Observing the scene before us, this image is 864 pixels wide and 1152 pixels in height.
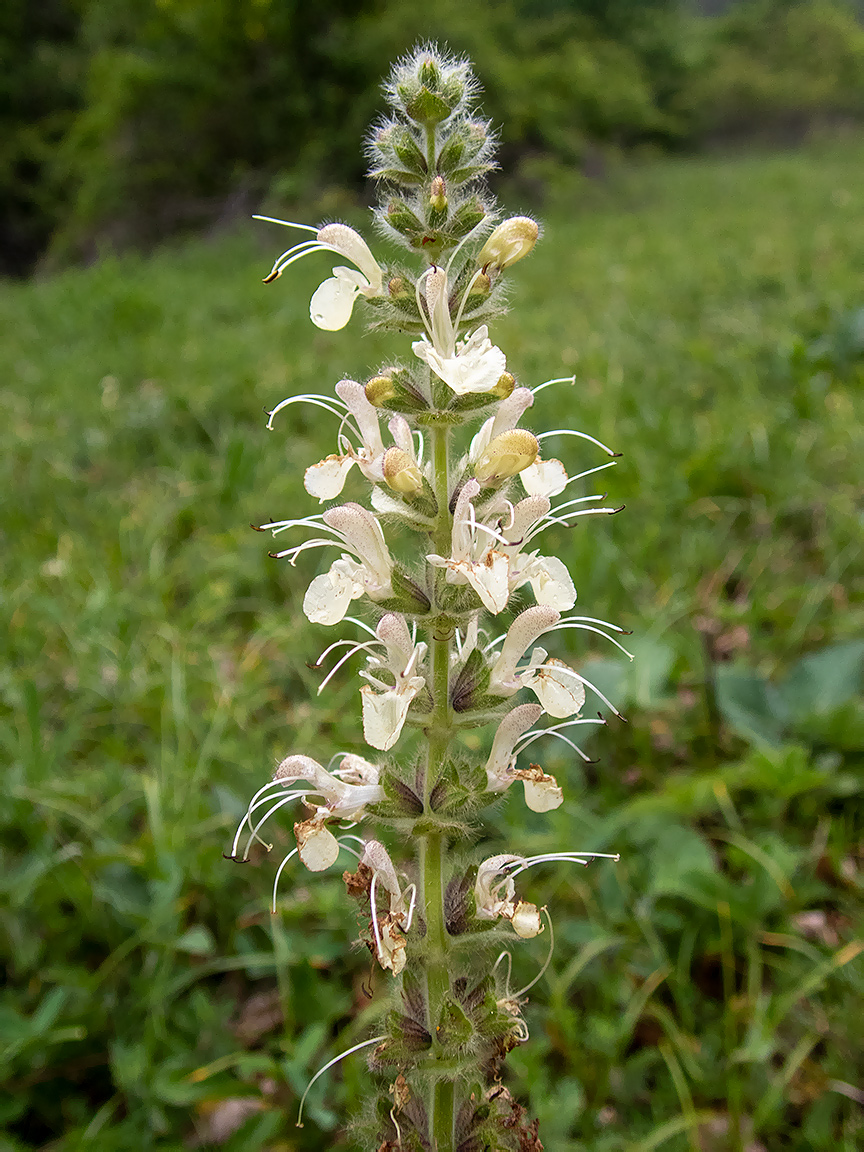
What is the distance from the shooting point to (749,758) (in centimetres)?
195

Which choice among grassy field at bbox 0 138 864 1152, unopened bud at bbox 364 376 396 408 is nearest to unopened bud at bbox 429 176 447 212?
unopened bud at bbox 364 376 396 408

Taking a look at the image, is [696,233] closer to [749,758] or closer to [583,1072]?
[749,758]

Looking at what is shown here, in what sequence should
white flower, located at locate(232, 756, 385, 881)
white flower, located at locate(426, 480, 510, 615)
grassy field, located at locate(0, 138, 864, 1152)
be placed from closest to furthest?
white flower, located at locate(426, 480, 510, 615)
white flower, located at locate(232, 756, 385, 881)
grassy field, located at locate(0, 138, 864, 1152)

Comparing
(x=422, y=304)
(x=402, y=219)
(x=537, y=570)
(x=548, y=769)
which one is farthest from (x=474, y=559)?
(x=548, y=769)

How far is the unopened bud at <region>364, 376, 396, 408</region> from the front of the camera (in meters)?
1.06

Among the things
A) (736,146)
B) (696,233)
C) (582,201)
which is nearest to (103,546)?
(696,233)

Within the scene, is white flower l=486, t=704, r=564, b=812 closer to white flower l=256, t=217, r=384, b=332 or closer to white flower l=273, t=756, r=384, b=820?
white flower l=273, t=756, r=384, b=820

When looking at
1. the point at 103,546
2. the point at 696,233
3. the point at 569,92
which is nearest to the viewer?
the point at 103,546

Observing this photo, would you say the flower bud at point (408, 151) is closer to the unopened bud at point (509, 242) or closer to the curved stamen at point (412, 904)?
the unopened bud at point (509, 242)

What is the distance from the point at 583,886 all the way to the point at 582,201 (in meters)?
11.4

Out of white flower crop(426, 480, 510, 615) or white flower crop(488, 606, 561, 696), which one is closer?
white flower crop(426, 480, 510, 615)

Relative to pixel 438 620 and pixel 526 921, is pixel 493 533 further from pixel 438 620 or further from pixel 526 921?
pixel 526 921

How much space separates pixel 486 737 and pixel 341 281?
1351 millimetres

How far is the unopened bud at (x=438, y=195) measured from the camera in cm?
103
